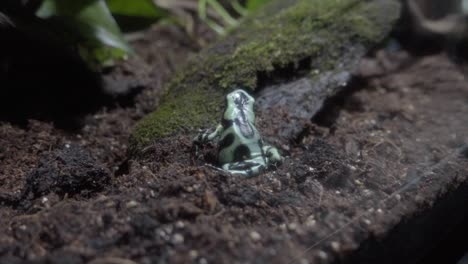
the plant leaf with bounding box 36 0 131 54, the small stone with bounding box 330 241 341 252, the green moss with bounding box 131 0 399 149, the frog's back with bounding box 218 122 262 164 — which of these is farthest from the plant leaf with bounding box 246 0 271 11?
the small stone with bounding box 330 241 341 252

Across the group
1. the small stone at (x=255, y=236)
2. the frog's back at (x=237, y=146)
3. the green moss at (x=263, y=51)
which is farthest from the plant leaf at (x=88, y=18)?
the small stone at (x=255, y=236)

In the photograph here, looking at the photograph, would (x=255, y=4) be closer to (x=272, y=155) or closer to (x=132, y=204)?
(x=272, y=155)

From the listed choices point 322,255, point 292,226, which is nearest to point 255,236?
point 292,226

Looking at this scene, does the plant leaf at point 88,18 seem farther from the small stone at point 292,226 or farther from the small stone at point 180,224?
the small stone at point 292,226

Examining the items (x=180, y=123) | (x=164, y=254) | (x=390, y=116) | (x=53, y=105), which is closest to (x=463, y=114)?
(x=390, y=116)

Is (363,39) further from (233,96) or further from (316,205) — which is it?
(316,205)

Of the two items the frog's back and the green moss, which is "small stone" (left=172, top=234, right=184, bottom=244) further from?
the green moss

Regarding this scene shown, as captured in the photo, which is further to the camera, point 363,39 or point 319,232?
point 363,39
